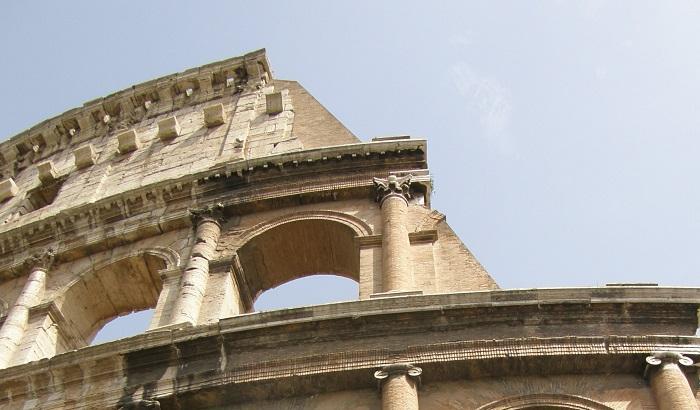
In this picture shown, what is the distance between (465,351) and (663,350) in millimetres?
2332

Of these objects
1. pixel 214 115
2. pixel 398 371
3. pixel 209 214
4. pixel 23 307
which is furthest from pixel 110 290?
pixel 398 371

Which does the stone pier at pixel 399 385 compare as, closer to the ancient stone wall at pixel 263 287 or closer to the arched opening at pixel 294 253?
the ancient stone wall at pixel 263 287

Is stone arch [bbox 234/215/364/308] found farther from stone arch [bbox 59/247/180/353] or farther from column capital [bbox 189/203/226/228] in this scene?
stone arch [bbox 59/247/180/353]

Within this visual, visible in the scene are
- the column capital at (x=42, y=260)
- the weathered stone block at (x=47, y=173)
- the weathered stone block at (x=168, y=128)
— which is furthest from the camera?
the weathered stone block at (x=47, y=173)

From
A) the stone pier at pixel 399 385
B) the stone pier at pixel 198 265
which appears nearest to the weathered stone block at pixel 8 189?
the stone pier at pixel 198 265

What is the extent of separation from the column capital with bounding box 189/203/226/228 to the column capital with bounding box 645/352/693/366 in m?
7.52

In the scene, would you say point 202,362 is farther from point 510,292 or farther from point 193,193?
point 193,193

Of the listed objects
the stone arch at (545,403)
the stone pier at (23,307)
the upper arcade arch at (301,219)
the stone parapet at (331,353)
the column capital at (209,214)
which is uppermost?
the column capital at (209,214)

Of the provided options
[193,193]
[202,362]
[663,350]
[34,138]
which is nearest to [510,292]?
[663,350]

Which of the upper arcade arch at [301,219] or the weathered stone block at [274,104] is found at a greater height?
the weathered stone block at [274,104]

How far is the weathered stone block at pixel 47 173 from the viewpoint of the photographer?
22.2 meters

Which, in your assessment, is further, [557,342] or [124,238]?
[124,238]

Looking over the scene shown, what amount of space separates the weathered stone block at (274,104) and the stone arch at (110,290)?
5.09 m

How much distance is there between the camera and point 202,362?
1314 cm
